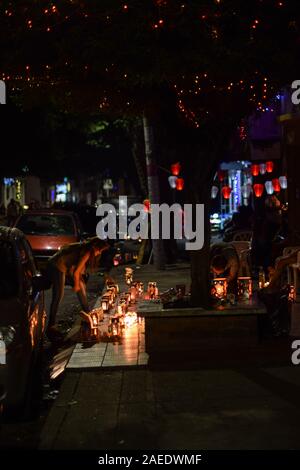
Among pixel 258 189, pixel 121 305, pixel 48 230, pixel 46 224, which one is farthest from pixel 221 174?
pixel 121 305

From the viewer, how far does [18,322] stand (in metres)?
6.59

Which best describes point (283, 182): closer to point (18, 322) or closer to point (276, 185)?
point (276, 185)

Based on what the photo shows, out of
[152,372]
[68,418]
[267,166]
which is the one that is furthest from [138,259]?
[68,418]

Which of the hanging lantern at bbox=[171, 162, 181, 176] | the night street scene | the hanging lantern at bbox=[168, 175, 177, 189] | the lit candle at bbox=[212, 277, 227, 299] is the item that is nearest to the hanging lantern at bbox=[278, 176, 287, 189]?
the hanging lantern at bbox=[171, 162, 181, 176]

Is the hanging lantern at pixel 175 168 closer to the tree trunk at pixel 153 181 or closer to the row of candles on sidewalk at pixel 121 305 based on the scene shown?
the tree trunk at pixel 153 181

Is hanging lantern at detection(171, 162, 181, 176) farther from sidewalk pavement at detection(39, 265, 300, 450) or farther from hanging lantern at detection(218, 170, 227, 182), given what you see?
sidewalk pavement at detection(39, 265, 300, 450)

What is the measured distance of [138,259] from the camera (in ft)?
68.5

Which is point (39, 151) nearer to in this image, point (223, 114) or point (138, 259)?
point (138, 259)

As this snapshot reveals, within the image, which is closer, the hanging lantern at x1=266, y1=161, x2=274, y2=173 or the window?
the window

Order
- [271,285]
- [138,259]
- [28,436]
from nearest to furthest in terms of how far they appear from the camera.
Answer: [28,436] → [271,285] → [138,259]

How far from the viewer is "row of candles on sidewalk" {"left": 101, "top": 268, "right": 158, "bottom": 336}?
9.90m

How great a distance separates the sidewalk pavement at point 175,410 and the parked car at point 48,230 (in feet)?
31.4

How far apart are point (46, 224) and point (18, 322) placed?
12144 mm

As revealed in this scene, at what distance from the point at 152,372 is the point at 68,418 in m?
1.73
